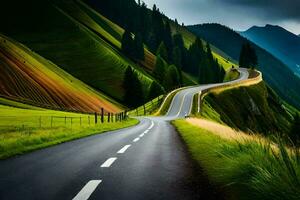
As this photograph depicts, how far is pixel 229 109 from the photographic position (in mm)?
85875

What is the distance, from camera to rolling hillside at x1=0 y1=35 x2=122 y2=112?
68.7 meters

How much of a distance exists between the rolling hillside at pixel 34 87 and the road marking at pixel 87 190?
59.4 metres

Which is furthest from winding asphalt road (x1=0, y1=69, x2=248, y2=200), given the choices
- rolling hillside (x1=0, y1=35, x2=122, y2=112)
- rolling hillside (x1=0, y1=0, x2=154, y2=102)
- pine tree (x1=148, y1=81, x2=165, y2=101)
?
pine tree (x1=148, y1=81, x2=165, y2=101)

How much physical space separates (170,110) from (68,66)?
58.6m

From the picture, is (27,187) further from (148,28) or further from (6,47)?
(148,28)

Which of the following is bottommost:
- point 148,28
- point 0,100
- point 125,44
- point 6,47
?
point 0,100

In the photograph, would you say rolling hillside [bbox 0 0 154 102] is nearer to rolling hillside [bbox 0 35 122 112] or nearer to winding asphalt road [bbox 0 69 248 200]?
rolling hillside [bbox 0 35 122 112]

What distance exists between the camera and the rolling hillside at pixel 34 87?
68688 millimetres

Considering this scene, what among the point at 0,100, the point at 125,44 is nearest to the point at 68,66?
the point at 125,44

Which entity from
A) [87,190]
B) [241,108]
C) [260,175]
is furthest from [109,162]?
[241,108]

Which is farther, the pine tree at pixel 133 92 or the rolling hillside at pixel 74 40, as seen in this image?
the rolling hillside at pixel 74 40

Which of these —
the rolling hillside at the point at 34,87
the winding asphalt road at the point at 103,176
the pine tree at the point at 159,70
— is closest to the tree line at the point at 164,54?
the pine tree at the point at 159,70

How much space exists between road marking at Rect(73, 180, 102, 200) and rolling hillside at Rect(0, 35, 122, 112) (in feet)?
195

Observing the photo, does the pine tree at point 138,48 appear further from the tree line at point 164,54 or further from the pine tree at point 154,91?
the pine tree at point 154,91
